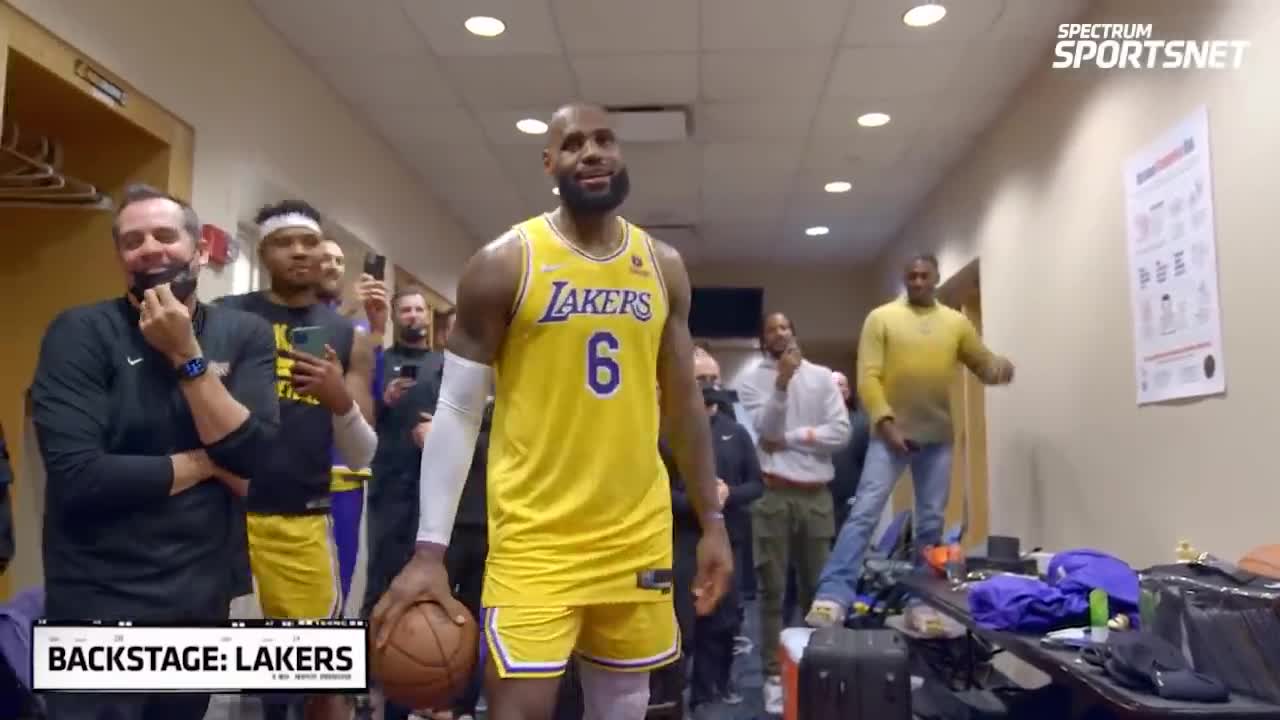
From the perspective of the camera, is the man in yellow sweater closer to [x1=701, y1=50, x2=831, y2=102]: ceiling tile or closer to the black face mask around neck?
[x1=701, y1=50, x2=831, y2=102]: ceiling tile

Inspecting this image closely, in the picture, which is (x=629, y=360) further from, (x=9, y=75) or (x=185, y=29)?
(x=185, y=29)

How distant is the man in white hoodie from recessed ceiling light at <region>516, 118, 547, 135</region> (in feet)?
6.76

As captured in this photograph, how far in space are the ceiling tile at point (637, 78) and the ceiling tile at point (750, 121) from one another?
0.77 ft

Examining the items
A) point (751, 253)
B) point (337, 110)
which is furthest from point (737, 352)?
point (337, 110)

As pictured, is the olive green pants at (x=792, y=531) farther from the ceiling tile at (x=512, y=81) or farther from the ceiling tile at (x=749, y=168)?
the ceiling tile at (x=749, y=168)

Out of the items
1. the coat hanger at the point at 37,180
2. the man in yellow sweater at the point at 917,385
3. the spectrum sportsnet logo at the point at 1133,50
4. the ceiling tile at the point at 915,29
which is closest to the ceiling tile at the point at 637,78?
the ceiling tile at the point at 915,29

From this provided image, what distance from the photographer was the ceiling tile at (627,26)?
4238 millimetres

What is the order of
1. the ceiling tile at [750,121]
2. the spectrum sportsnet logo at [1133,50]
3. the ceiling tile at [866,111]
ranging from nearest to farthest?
the spectrum sportsnet logo at [1133,50] < the ceiling tile at [866,111] < the ceiling tile at [750,121]

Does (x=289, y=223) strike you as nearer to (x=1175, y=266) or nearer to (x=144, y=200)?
(x=144, y=200)

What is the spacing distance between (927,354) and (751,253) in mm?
5257

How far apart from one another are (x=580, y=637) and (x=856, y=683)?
1.10m

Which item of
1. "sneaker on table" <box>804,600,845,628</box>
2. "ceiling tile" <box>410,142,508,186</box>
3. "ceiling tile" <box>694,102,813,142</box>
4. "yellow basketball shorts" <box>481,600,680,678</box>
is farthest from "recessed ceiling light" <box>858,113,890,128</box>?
"yellow basketball shorts" <box>481,600,680,678</box>

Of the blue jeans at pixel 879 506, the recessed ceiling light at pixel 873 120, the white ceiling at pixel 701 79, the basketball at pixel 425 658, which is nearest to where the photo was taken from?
the basketball at pixel 425 658

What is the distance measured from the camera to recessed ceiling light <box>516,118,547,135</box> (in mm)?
5695
